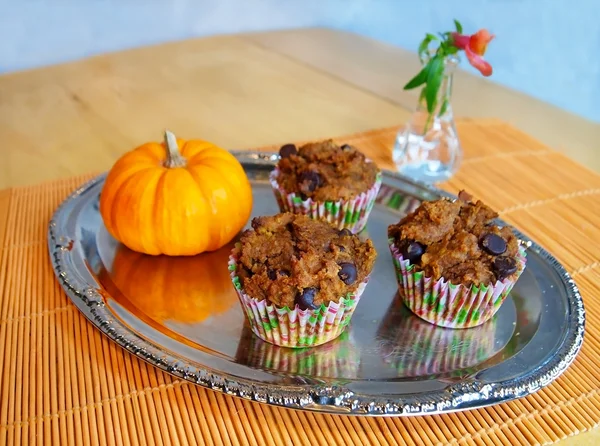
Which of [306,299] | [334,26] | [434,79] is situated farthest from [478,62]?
[334,26]

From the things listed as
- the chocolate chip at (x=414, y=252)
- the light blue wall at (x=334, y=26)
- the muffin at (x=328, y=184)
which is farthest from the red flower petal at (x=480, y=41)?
the light blue wall at (x=334, y=26)

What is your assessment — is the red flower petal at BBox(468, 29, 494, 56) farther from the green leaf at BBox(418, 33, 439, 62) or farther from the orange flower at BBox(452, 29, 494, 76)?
the green leaf at BBox(418, 33, 439, 62)

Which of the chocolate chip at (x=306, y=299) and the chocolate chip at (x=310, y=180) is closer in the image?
the chocolate chip at (x=306, y=299)

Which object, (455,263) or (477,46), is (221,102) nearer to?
(477,46)

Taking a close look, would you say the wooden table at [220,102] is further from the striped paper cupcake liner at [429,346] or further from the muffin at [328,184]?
the striped paper cupcake liner at [429,346]

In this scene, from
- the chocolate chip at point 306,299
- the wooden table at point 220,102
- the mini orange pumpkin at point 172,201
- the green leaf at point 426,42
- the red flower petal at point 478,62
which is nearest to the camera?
the chocolate chip at point 306,299

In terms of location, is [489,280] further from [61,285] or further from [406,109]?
[406,109]

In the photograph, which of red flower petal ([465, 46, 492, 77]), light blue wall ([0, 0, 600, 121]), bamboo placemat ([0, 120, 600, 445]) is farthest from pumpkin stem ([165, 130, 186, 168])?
light blue wall ([0, 0, 600, 121])
